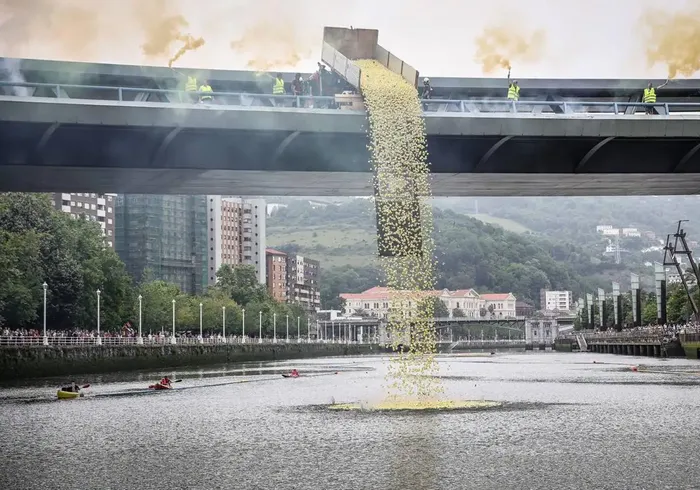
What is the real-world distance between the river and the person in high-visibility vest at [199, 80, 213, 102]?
9.74 meters

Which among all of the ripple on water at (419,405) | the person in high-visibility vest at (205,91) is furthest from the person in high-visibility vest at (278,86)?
the ripple on water at (419,405)

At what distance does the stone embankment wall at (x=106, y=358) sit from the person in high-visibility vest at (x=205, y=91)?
29705 mm

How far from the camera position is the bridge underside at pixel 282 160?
111 feet

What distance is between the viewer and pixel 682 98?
42.1 metres

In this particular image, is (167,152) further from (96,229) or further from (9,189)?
(96,229)

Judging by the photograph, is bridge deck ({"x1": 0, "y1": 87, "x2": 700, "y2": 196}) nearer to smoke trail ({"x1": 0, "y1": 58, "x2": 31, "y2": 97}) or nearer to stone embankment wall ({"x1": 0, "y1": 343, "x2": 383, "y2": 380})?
smoke trail ({"x1": 0, "y1": 58, "x2": 31, "y2": 97})

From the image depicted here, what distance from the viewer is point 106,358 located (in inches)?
3174

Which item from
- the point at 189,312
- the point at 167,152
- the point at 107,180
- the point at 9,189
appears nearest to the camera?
the point at 167,152

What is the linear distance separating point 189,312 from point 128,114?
4768 inches

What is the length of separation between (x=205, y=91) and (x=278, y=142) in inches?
107

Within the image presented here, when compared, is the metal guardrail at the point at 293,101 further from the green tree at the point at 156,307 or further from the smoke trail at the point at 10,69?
the green tree at the point at 156,307

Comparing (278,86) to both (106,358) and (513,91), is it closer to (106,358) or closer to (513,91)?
(513,91)

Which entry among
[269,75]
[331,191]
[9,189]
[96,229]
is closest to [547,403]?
[331,191]

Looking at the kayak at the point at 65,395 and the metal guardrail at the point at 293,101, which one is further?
the kayak at the point at 65,395
